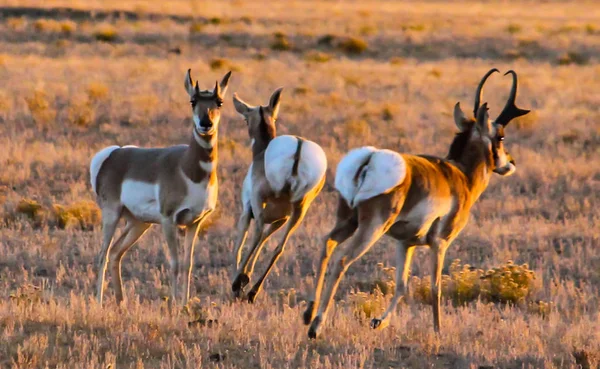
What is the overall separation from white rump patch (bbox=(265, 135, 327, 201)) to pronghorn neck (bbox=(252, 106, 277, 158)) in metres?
0.80

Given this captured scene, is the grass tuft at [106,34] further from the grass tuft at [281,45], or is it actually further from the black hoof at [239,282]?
the black hoof at [239,282]

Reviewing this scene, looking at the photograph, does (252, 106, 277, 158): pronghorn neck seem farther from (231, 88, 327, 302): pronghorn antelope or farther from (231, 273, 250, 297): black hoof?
(231, 273, 250, 297): black hoof

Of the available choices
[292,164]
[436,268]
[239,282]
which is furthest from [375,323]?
[292,164]

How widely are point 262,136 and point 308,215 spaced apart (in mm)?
4747

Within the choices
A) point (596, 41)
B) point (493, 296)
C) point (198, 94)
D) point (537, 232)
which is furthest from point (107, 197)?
point (596, 41)

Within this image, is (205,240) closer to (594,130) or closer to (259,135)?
(259,135)

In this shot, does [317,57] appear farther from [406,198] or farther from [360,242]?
[360,242]

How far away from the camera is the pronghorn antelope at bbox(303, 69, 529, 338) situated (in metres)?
7.79

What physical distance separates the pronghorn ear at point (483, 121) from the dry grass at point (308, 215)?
63.6 inches

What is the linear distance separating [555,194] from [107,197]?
8.85 meters

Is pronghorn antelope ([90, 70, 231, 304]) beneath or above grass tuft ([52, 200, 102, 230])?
above

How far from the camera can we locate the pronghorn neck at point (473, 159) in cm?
914

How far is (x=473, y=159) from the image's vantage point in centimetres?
918

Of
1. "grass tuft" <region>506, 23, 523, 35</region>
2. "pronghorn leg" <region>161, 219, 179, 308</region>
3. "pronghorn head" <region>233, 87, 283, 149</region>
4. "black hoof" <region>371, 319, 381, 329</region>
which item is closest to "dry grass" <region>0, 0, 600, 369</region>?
"black hoof" <region>371, 319, 381, 329</region>
